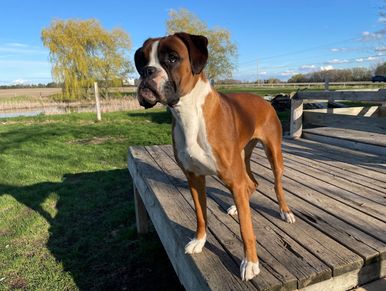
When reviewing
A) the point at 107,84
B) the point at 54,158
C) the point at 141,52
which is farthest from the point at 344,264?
the point at 107,84

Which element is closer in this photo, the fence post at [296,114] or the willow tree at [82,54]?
the fence post at [296,114]

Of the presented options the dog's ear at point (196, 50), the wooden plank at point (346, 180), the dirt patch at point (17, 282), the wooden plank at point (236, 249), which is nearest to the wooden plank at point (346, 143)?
the wooden plank at point (346, 180)

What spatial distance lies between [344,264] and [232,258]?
68 cm

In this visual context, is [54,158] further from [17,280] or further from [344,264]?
[344,264]

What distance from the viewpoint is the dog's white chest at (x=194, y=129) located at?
193 centimetres

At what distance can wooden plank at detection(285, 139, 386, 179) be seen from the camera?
3977 mm

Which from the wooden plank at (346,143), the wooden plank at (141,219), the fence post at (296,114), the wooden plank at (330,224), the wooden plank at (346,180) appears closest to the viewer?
the wooden plank at (330,224)

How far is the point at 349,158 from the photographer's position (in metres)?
4.70

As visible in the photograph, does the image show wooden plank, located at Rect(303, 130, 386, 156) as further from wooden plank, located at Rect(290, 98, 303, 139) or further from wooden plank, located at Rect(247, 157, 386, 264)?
wooden plank, located at Rect(247, 157, 386, 264)

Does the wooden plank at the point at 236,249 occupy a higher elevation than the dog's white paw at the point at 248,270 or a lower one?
lower

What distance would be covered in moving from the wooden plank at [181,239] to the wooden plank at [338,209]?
1115 mm

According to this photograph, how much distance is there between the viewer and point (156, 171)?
4.20 m

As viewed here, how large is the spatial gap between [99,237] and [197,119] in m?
3.01

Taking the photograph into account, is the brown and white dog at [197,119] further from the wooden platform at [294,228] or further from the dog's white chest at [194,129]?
the wooden platform at [294,228]
